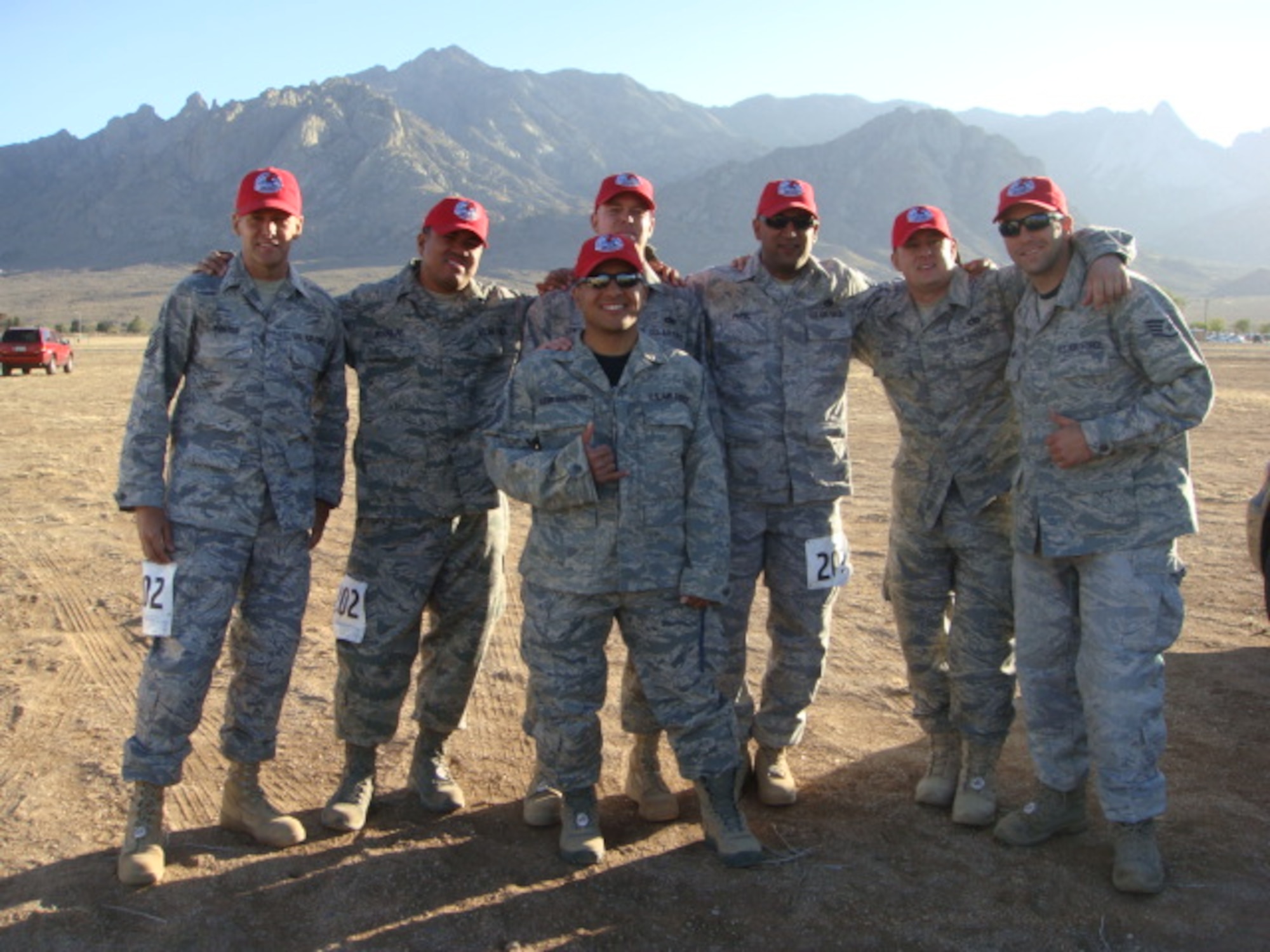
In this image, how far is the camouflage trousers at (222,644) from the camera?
159 inches

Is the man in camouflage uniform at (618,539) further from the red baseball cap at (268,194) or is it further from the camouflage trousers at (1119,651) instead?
the camouflage trousers at (1119,651)

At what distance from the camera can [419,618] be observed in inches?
182

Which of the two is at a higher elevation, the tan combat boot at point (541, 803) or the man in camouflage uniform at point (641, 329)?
the man in camouflage uniform at point (641, 329)

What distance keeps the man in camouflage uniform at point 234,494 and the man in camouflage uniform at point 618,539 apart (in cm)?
82

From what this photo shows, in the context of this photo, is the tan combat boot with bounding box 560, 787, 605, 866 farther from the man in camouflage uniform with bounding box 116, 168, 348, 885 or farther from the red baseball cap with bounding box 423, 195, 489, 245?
the red baseball cap with bounding box 423, 195, 489, 245

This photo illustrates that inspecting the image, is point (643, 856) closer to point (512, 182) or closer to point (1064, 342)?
point (1064, 342)

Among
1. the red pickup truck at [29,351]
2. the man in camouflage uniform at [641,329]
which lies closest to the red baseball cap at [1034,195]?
the man in camouflage uniform at [641,329]

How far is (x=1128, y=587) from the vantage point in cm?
394

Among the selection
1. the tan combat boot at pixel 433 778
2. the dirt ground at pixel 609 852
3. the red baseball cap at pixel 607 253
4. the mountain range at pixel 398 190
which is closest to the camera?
the dirt ground at pixel 609 852

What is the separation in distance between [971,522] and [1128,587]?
668 mm

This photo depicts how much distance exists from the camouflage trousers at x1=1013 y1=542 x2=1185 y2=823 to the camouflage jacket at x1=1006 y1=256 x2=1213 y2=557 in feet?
0.32

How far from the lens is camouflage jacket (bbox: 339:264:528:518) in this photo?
4.53m

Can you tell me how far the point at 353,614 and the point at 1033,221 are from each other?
2.89 m

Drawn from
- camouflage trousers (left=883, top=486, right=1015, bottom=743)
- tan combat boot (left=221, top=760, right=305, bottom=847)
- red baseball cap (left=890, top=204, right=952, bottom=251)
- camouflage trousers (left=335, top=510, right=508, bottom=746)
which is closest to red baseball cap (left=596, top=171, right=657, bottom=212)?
red baseball cap (left=890, top=204, right=952, bottom=251)
